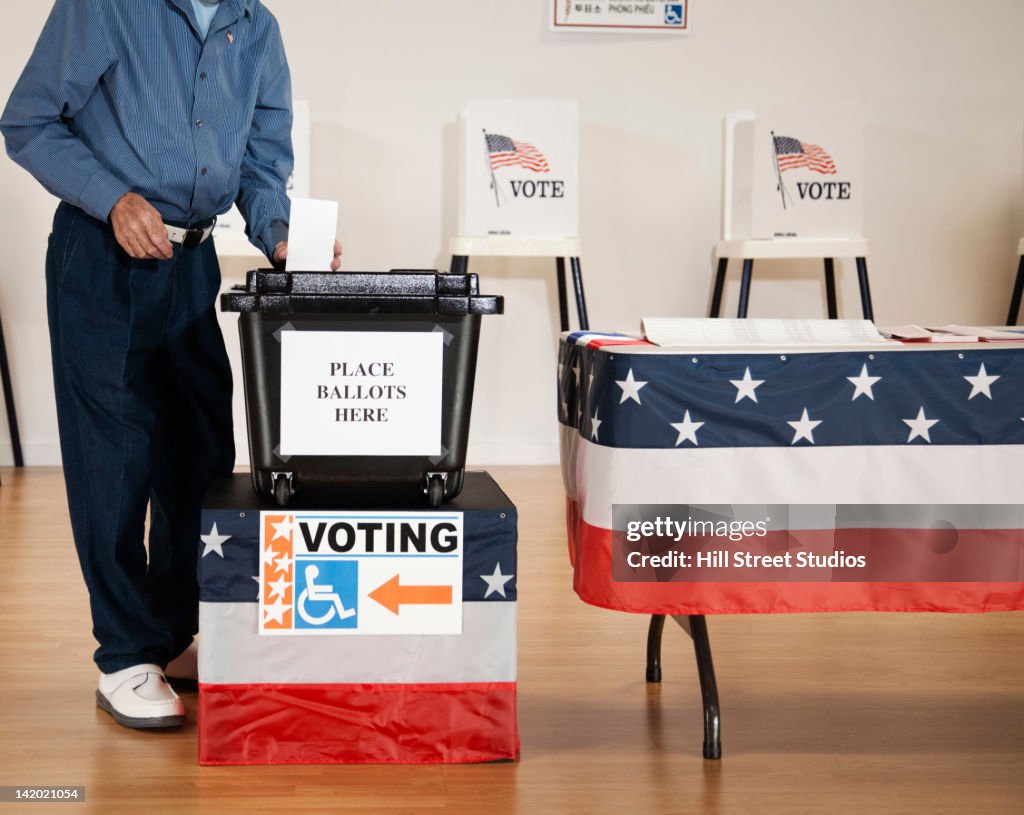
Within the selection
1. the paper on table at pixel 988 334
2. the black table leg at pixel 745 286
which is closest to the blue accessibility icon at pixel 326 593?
the paper on table at pixel 988 334

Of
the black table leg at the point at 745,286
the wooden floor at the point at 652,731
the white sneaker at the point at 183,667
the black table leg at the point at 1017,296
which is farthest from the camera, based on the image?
the black table leg at the point at 1017,296

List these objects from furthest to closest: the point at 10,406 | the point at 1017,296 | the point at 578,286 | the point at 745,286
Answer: the point at 1017,296 < the point at 10,406 < the point at 745,286 < the point at 578,286

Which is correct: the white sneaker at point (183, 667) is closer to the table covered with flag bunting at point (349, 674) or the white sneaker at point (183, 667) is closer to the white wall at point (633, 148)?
the table covered with flag bunting at point (349, 674)

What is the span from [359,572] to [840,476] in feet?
2.27

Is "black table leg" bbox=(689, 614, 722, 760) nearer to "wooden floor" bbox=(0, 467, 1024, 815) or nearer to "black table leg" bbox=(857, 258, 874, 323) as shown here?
"wooden floor" bbox=(0, 467, 1024, 815)

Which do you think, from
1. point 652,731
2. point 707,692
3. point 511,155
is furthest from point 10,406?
point 707,692

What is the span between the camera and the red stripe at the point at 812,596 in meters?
1.69

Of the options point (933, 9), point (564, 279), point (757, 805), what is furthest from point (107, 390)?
point (933, 9)

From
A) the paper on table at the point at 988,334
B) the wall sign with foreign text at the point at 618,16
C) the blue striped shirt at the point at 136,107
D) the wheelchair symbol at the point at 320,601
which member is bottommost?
the wheelchair symbol at the point at 320,601

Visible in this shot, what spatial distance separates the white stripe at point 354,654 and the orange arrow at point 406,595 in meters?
0.04

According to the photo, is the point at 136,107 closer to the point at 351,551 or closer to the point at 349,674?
the point at 351,551

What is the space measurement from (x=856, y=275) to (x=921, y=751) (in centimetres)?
307

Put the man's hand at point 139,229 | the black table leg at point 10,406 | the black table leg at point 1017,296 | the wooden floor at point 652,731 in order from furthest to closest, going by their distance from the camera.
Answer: the black table leg at point 1017,296 < the black table leg at point 10,406 < the man's hand at point 139,229 < the wooden floor at point 652,731

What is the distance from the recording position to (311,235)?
1675 millimetres
